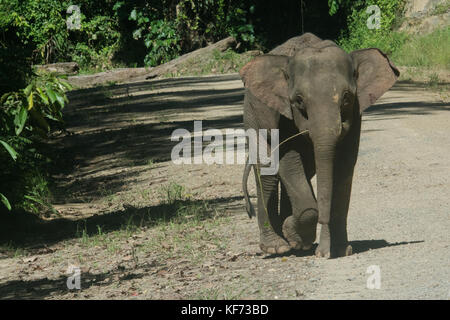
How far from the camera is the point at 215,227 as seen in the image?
948 centimetres

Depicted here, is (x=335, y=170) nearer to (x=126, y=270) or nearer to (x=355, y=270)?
(x=355, y=270)

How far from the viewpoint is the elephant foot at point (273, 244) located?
7555 mm

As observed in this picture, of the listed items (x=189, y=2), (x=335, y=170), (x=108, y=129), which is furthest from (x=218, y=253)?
(x=189, y=2)

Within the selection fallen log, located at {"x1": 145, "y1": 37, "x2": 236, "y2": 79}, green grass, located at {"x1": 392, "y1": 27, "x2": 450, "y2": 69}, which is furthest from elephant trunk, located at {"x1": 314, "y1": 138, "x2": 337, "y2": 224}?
fallen log, located at {"x1": 145, "y1": 37, "x2": 236, "y2": 79}

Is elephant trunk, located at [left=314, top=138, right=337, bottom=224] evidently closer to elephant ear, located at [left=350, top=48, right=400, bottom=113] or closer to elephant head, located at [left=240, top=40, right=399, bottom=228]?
elephant head, located at [left=240, top=40, right=399, bottom=228]

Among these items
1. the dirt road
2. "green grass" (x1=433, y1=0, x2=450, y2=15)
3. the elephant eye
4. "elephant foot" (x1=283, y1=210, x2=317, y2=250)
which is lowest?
the dirt road

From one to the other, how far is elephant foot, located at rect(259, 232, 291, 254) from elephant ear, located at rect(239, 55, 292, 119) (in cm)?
127

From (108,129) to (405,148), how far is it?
7412 mm

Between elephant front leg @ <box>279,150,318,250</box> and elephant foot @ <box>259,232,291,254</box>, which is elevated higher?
elephant front leg @ <box>279,150,318,250</box>

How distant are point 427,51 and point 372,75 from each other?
57.5 feet

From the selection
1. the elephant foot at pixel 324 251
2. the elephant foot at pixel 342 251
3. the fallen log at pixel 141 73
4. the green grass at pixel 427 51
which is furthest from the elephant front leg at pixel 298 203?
the fallen log at pixel 141 73

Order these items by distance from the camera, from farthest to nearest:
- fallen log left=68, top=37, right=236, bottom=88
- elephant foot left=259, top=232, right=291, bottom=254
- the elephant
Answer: fallen log left=68, top=37, right=236, bottom=88 < elephant foot left=259, top=232, right=291, bottom=254 < the elephant

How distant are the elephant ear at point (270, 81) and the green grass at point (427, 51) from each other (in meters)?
16.9

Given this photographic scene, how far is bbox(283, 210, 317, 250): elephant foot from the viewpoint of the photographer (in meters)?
6.96
